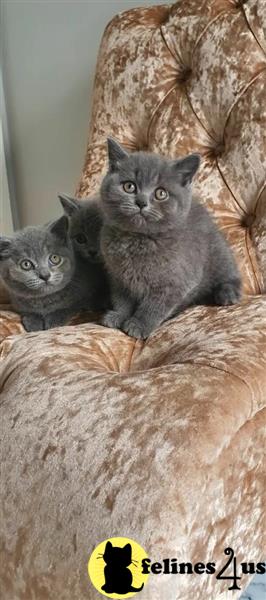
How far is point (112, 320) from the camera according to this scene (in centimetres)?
102

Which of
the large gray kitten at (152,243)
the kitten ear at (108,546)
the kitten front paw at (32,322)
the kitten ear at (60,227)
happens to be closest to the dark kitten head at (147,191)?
the large gray kitten at (152,243)

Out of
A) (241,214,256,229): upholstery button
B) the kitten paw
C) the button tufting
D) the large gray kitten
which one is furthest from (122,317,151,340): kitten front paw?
the button tufting

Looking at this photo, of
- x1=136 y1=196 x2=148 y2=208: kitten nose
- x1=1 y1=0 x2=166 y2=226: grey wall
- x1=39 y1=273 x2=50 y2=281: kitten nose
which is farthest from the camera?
x1=1 y1=0 x2=166 y2=226: grey wall

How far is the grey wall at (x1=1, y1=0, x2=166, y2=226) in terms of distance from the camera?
1.83m

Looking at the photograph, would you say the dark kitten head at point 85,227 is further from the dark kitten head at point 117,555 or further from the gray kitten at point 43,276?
the dark kitten head at point 117,555

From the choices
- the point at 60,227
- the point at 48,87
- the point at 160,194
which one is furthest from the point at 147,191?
the point at 48,87

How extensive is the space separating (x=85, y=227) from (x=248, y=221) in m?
0.37

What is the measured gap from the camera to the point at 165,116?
1346mm

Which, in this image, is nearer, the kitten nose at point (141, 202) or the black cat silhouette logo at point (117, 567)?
the black cat silhouette logo at point (117, 567)

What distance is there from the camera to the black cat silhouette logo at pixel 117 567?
483mm

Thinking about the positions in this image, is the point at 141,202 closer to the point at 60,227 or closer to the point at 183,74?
the point at 60,227

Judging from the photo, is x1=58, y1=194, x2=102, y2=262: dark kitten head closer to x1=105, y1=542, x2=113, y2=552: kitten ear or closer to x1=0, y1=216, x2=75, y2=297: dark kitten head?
x1=0, y1=216, x2=75, y2=297: dark kitten head

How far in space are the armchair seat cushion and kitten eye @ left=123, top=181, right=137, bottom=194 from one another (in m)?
0.36

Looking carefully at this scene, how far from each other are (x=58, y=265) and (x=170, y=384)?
55 centimetres
